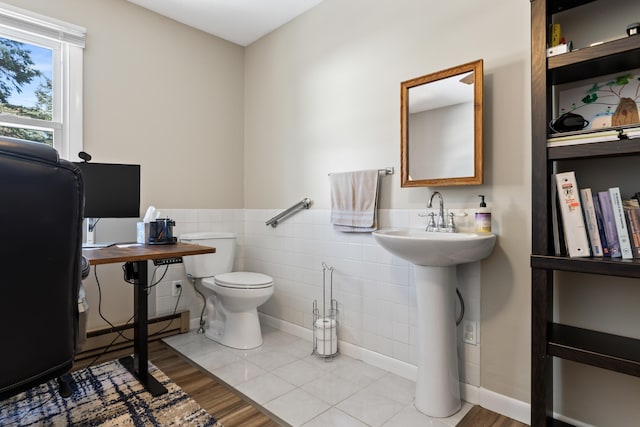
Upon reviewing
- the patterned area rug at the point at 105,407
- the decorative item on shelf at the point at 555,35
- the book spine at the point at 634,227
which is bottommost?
the patterned area rug at the point at 105,407

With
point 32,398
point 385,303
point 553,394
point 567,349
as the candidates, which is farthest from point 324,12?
point 32,398

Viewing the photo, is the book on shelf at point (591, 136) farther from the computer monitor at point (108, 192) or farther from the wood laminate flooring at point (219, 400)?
the computer monitor at point (108, 192)

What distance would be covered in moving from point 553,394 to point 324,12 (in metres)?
2.72

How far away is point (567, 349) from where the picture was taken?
53.9 inches

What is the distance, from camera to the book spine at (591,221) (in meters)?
1.37

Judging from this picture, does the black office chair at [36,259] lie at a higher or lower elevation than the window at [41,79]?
lower

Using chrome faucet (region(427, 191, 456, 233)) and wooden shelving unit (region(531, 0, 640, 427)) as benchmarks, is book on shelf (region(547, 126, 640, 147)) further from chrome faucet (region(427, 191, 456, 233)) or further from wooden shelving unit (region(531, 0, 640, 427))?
chrome faucet (region(427, 191, 456, 233))

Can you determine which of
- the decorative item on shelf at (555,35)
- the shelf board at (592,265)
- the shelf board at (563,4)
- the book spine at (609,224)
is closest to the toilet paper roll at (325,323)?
the shelf board at (592,265)

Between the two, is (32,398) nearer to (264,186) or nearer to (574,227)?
(264,186)

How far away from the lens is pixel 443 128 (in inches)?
76.9

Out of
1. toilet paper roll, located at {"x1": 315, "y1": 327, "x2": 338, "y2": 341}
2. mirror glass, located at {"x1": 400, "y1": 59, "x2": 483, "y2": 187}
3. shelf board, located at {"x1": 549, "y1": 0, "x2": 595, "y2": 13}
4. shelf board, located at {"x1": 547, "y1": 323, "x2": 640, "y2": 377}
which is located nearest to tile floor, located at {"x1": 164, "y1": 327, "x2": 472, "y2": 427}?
toilet paper roll, located at {"x1": 315, "y1": 327, "x2": 338, "y2": 341}

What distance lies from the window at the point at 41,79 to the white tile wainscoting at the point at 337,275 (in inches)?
35.1

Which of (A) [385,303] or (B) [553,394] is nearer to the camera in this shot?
(B) [553,394]

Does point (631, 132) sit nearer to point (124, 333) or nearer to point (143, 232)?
point (143, 232)
